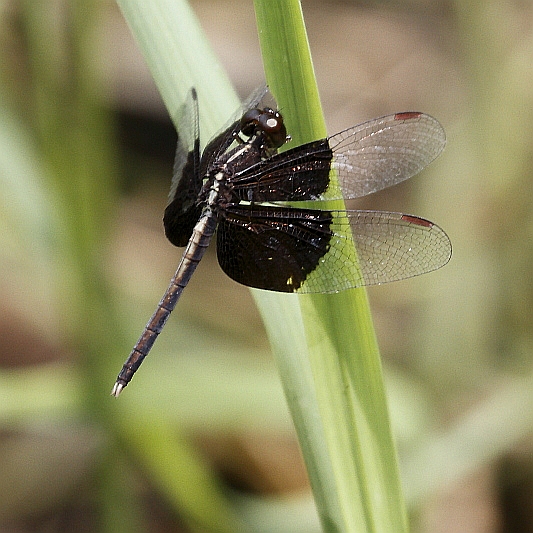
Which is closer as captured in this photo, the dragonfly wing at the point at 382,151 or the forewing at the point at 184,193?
the dragonfly wing at the point at 382,151

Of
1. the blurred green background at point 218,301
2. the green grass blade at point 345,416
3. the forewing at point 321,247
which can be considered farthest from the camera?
the blurred green background at point 218,301

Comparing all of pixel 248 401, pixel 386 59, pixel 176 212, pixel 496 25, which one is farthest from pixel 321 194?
pixel 386 59

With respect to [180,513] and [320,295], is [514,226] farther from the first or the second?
[320,295]

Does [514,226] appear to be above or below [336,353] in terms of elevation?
above

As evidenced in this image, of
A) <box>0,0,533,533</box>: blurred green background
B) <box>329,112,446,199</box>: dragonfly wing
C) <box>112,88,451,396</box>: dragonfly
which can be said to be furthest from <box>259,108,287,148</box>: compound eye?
<box>0,0,533,533</box>: blurred green background

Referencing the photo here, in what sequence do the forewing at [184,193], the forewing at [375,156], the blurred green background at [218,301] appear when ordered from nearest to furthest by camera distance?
the forewing at [375,156]
the forewing at [184,193]
the blurred green background at [218,301]

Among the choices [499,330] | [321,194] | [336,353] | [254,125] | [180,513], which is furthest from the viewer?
[499,330]

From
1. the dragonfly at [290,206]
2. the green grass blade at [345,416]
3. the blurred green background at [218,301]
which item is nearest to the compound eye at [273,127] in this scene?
the dragonfly at [290,206]

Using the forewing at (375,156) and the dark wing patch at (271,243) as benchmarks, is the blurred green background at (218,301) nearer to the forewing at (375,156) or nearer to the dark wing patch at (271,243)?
the dark wing patch at (271,243)
